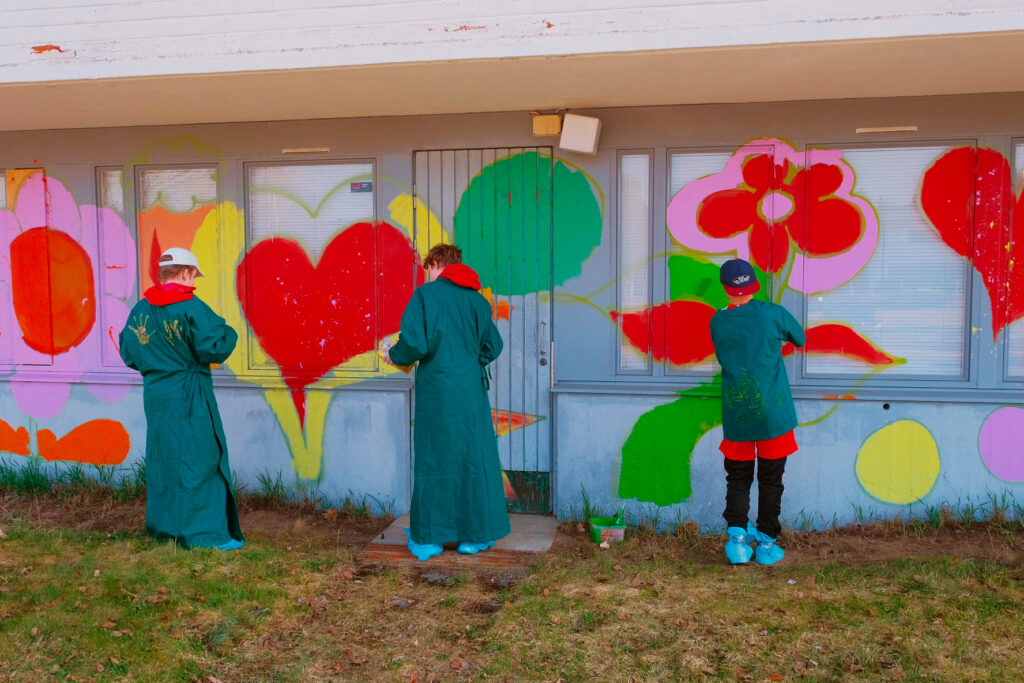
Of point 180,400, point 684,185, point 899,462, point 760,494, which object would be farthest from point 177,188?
point 899,462

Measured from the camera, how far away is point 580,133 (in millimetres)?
5336

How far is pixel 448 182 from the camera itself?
5.68 m

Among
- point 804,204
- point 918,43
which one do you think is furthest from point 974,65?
point 804,204

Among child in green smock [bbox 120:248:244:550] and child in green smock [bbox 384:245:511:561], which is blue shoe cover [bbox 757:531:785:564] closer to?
child in green smock [bbox 384:245:511:561]

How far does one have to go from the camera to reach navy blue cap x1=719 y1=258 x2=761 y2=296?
4547 mm

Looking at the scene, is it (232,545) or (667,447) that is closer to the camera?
(232,545)

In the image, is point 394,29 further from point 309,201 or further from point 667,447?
point 667,447

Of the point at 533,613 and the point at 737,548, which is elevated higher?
the point at 737,548

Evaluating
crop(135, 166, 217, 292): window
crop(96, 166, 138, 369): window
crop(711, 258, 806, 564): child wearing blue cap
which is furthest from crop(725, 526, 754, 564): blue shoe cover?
crop(96, 166, 138, 369): window

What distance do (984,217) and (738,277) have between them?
184 centimetres

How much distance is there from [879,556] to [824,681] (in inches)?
68.4

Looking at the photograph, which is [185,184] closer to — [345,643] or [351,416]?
[351,416]

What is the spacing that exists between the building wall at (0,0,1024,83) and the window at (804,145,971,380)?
4.88ft

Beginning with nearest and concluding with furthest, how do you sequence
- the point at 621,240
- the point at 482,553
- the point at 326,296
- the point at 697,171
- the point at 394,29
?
the point at 394,29 → the point at 482,553 → the point at 697,171 → the point at 621,240 → the point at 326,296
